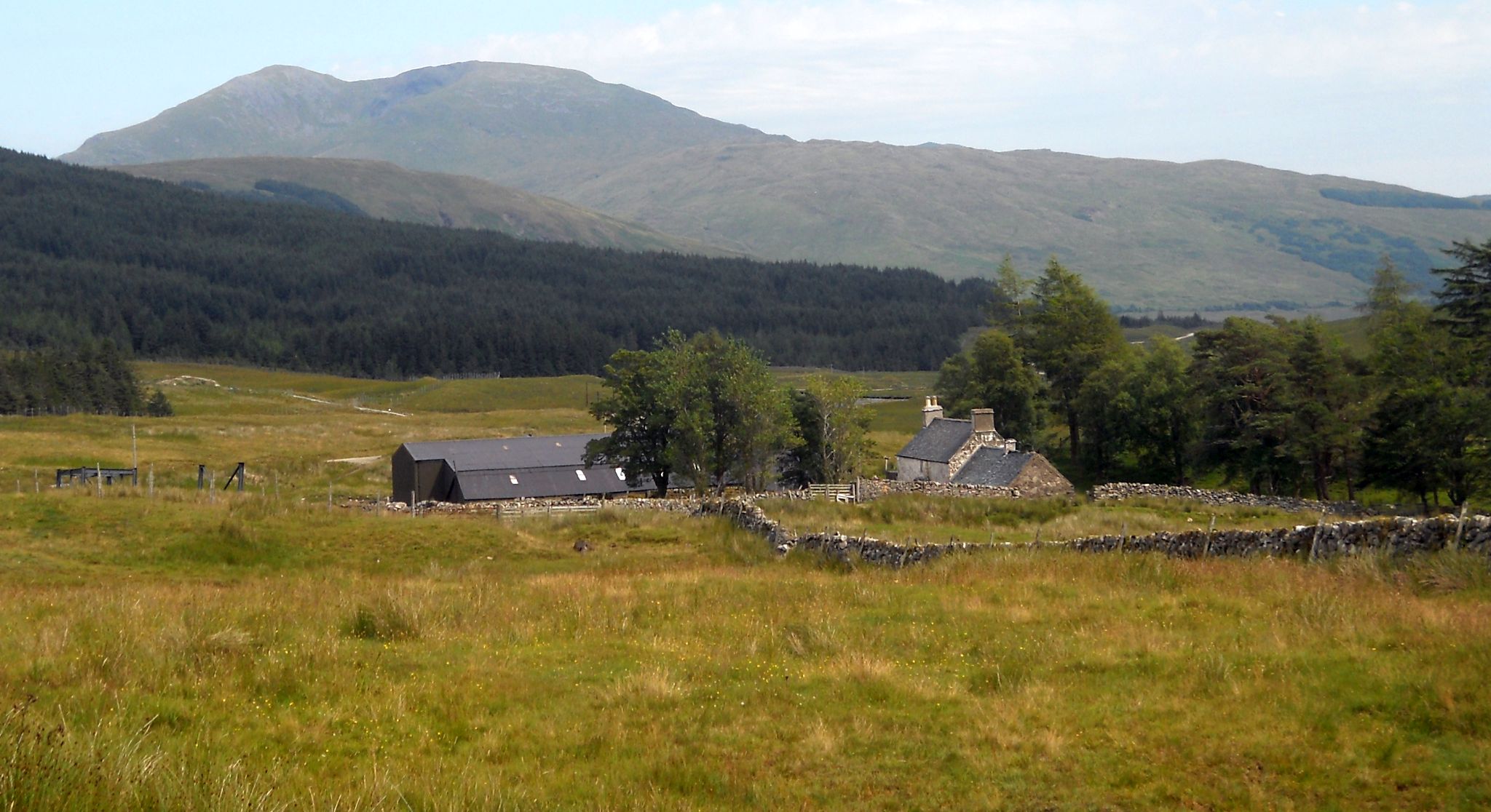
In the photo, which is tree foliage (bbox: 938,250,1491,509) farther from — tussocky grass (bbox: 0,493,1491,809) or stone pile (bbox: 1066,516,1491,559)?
tussocky grass (bbox: 0,493,1491,809)

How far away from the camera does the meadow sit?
9039mm

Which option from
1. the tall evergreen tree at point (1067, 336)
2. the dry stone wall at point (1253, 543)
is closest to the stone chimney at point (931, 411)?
the tall evergreen tree at point (1067, 336)

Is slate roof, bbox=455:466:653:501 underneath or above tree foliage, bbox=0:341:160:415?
underneath

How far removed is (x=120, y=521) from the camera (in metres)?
29.7

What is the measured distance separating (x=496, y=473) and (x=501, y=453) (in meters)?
2.48

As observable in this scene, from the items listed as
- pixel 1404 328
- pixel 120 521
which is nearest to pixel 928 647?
pixel 120 521

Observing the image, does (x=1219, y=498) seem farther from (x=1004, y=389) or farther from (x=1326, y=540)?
(x=1326, y=540)

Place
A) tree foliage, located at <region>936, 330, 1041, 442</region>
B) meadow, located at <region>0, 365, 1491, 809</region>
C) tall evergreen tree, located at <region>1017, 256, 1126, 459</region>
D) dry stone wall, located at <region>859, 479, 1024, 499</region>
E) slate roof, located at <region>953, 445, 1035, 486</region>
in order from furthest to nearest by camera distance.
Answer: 1. tall evergreen tree, located at <region>1017, 256, 1126, 459</region>
2. tree foliage, located at <region>936, 330, 1041, 442</region>
3. slate roof, located at <region>953, 445, 1035, 486</region>
4. dry stone wall, located at <region>859, 479, 1024, 499</region>
5. meadow, located at <region>0, 365, 1491, 809</region>

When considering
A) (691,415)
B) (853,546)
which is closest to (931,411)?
(691,415)

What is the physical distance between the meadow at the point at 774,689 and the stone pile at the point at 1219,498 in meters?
31.2

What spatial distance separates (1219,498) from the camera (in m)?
51.5

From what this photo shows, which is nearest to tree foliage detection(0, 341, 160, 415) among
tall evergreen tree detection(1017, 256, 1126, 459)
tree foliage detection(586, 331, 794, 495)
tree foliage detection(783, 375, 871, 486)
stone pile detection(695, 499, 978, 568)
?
tree foliage detection(783, 375, 871, 486)

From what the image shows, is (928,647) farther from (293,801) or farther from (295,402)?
(295,402)

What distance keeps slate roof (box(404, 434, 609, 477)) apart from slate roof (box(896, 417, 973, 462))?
63.3 ft
